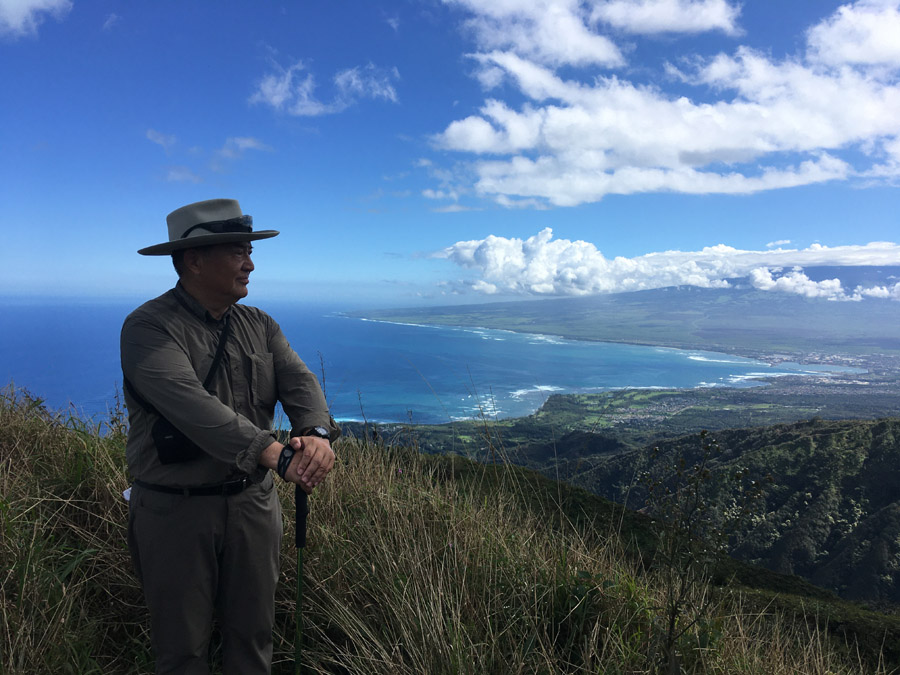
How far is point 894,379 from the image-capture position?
132 meters

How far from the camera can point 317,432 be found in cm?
188

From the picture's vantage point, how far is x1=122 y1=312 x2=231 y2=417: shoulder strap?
69.2 inches

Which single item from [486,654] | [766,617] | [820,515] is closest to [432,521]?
[486,654]

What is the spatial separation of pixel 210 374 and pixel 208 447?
0.32 meters

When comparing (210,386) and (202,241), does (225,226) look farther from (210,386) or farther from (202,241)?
(210,386)

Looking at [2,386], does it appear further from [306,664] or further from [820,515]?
[820,515]

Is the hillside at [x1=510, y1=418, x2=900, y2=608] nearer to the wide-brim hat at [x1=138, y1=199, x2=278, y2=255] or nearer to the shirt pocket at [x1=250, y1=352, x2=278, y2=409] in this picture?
the shirt pocket at [x1=250, y1=352, x2=278, y2=409]

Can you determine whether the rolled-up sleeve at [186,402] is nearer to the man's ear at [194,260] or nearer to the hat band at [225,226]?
the man's ear at [194,260]

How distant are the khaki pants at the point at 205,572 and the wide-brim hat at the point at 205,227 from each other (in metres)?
0.93

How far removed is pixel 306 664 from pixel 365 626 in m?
0.34

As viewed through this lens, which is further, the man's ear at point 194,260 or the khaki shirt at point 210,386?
the man's ear at point 194,260

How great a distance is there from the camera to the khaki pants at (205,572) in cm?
176

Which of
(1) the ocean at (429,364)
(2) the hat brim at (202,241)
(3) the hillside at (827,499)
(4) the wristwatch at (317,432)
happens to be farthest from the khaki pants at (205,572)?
(1) the ocean at (429,364)

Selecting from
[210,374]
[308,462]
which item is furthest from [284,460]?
[210,374]
